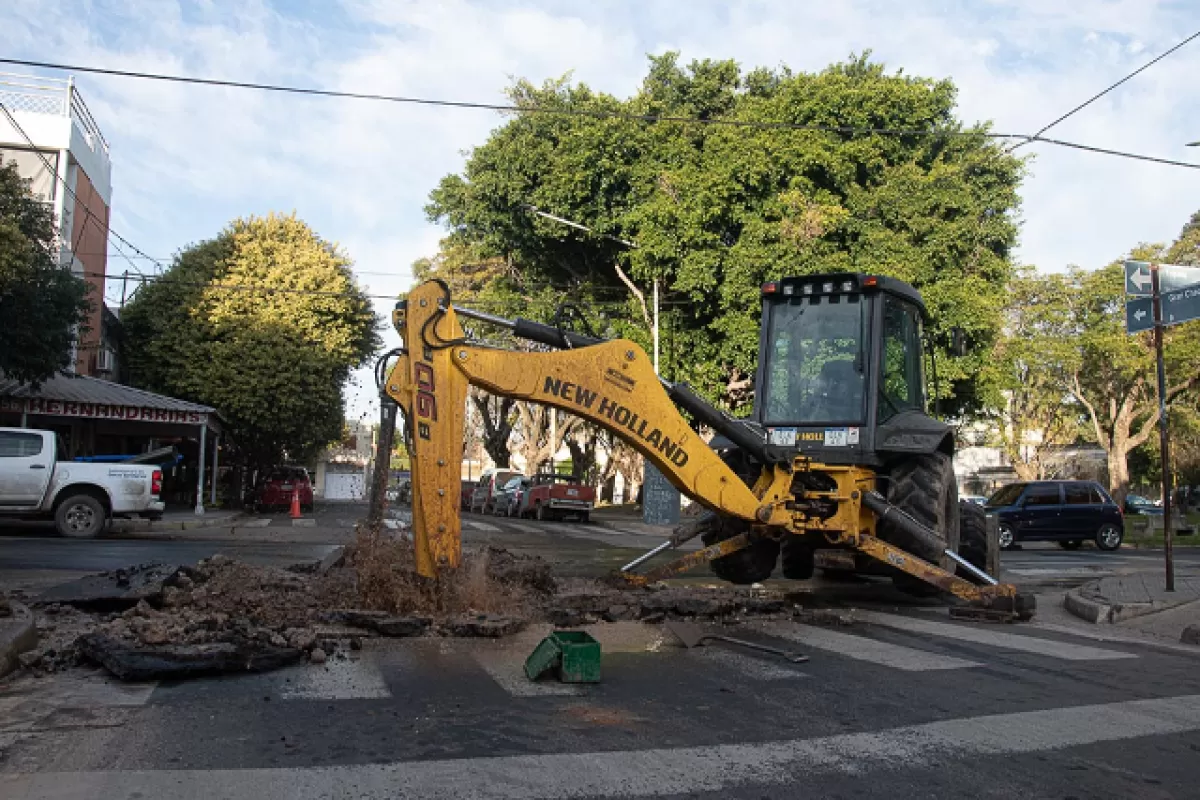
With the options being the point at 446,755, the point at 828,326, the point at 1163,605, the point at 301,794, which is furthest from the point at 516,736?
the point at 1163,605

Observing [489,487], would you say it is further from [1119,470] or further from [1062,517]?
[1119,470]

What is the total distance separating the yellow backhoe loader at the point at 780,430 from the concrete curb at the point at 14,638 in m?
2.61

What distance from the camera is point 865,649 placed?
738cm

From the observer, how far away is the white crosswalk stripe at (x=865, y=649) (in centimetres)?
682

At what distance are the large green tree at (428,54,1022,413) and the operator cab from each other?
15219 millimetres

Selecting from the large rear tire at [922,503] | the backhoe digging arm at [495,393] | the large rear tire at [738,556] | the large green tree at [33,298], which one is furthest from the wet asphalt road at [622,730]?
the large green tree at [33,298]

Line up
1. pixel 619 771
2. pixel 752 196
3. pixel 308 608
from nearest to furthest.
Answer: pixel 619 771 → pixel 308 608 → pixel 752 196

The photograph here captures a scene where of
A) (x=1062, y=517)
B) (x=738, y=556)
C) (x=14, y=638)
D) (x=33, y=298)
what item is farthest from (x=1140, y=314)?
(x=33, y=298)

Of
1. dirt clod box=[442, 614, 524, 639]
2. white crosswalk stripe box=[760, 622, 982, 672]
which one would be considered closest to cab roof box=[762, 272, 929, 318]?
white crosswalk stripe box=[760, 622, 982, 672]

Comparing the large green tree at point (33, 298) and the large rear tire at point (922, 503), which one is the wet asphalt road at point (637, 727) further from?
the large green tree at point (33, 298)

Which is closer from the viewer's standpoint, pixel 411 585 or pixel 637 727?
pixel 637 727

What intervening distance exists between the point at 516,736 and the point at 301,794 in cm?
120

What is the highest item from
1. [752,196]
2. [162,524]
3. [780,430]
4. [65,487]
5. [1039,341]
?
[752,196]

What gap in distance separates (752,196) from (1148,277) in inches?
623
